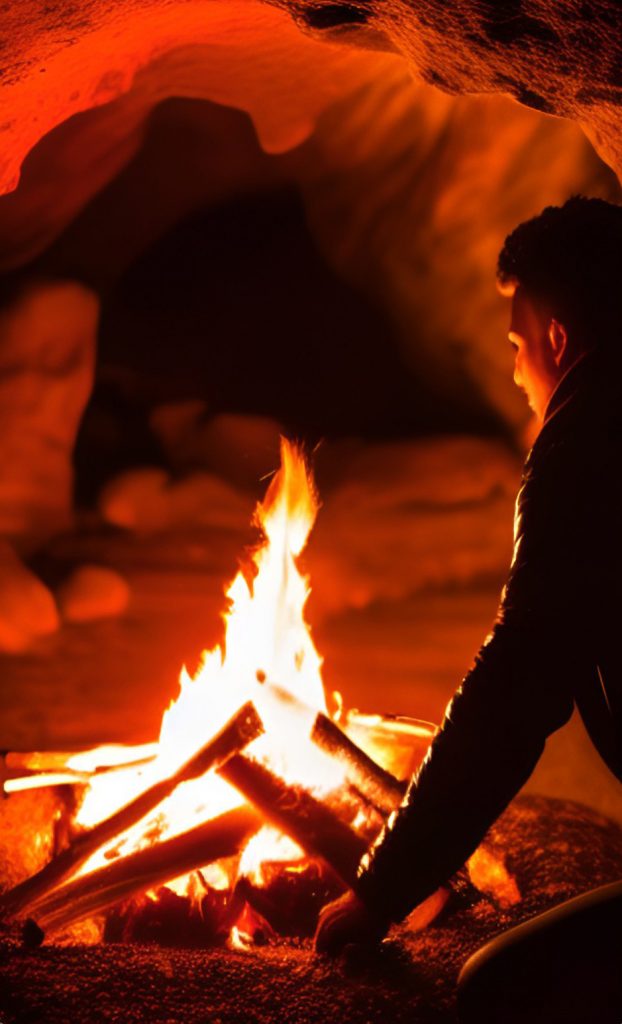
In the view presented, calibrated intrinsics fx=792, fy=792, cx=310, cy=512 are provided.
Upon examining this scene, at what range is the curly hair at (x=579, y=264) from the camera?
175 centimetres

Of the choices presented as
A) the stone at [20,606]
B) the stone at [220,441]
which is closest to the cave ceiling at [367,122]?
the stone at [220,441]

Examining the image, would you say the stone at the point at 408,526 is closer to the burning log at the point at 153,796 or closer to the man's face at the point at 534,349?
the man's face at the point at 534,349

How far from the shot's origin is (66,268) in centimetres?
369

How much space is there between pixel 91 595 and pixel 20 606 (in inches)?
13.6

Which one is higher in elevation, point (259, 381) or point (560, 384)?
point (560, 384)

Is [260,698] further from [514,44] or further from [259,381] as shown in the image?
[259,381]

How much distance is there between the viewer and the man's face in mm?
1867

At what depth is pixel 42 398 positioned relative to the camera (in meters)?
3.74

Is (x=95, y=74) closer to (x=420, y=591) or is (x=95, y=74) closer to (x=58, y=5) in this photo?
(x=58, y=5)

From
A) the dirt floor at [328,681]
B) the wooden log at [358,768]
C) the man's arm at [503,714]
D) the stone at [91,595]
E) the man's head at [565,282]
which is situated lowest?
the dirt floor at [328,681]

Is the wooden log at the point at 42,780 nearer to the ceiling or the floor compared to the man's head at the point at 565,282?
nearer to the floor

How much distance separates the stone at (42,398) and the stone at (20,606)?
0.46ft

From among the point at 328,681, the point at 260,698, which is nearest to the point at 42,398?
the point at 328,681

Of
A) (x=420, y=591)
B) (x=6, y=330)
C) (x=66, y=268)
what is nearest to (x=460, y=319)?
(x=420, y=591)
